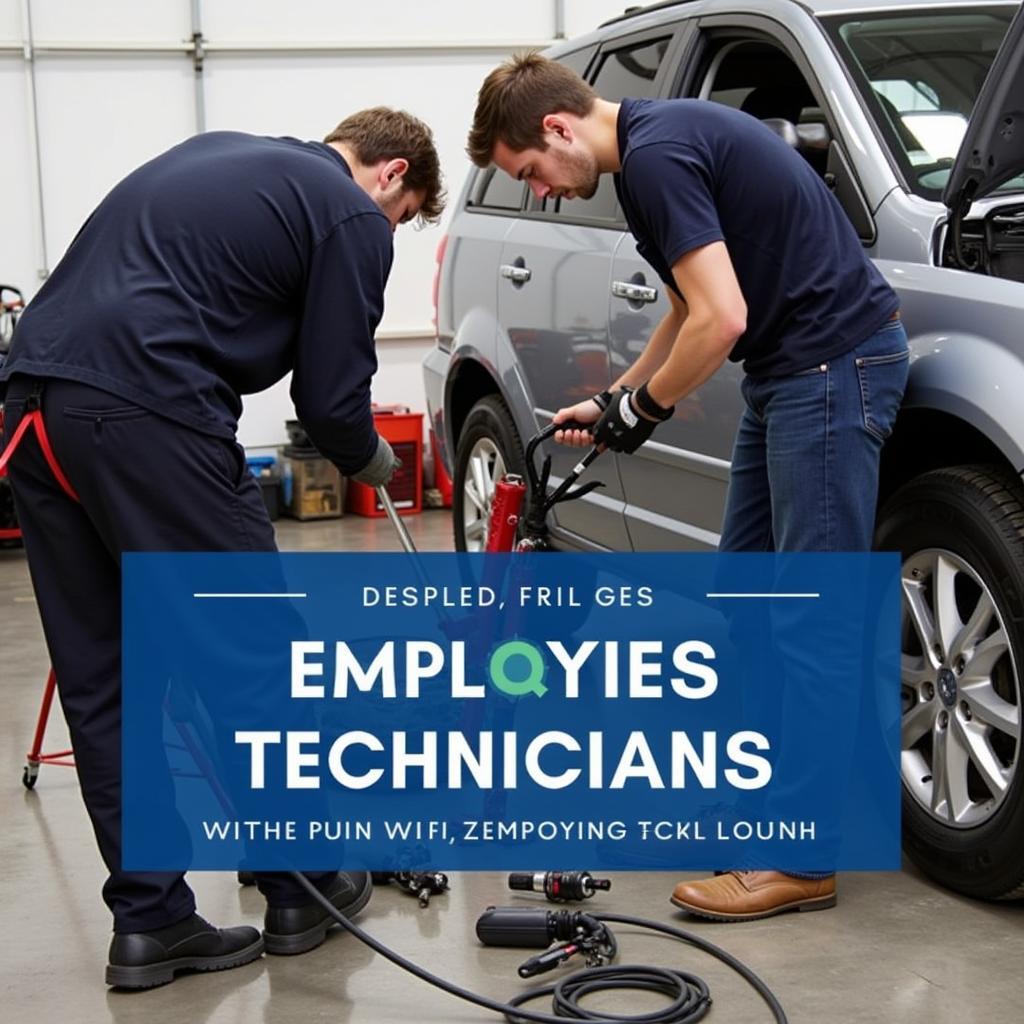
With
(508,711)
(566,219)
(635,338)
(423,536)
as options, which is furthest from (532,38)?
(508,711)

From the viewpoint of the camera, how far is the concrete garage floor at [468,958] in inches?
121

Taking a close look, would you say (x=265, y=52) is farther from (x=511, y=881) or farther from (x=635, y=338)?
(x=511, y=881)

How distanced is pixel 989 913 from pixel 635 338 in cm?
178

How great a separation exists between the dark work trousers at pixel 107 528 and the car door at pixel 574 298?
171 cm

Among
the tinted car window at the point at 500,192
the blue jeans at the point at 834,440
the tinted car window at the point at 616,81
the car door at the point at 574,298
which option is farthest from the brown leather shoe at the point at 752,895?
the tinted car window at the point at 500,192

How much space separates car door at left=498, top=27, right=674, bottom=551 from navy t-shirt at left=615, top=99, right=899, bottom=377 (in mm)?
1222

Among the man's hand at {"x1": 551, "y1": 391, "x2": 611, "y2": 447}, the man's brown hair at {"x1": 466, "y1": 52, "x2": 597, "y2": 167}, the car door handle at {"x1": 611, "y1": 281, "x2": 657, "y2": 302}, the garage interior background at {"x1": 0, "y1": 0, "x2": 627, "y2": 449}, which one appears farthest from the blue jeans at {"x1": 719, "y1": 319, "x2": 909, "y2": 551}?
the garage interior background at {"x1": 0, "y1": 0, "x2": 627, "y2": 449}

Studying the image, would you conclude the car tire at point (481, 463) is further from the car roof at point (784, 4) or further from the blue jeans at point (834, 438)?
the blue jeans at point (834, 438)

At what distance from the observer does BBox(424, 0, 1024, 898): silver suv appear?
335 cm

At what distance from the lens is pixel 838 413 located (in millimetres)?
3359

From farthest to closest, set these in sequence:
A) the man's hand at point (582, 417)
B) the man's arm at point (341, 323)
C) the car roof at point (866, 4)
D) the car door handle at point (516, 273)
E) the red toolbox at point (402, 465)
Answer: the red toolbox at point (402, 465) → the car door handle at point (516, 273) → the car roof at point (866, 4) → the man's hand at point (582, 417) → the man's arm at point (341, 323)

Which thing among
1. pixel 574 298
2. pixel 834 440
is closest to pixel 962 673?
pixel 834 440

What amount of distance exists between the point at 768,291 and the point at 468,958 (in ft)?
4.90
